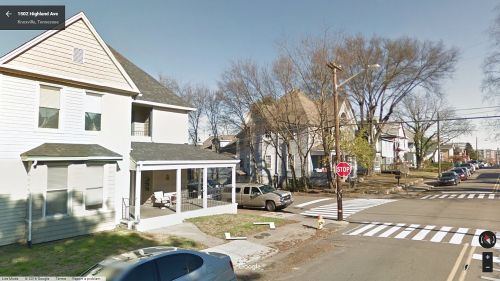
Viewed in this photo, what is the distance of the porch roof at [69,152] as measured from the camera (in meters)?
13.0

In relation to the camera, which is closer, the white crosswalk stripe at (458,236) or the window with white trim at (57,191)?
the window with white trim at (57,191)

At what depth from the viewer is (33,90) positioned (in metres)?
13.6

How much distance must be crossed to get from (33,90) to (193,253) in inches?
417

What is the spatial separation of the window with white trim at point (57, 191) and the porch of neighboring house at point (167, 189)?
111 inches

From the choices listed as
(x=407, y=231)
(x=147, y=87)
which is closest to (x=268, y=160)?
(x=147, y=87)

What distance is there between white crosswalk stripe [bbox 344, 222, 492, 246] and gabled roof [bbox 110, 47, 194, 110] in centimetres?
1234

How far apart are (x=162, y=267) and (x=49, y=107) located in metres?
10.8

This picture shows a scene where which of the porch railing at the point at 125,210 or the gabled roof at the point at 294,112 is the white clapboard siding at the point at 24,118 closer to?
the porch railing at the point at 125,210

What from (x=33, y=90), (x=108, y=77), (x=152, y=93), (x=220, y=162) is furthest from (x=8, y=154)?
(x=220, y=162)

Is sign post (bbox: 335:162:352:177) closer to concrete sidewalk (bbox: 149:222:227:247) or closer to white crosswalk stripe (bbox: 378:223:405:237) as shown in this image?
white crosswalk stripe (bbox: 378:223:405:237)

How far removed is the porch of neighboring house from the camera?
16.5m

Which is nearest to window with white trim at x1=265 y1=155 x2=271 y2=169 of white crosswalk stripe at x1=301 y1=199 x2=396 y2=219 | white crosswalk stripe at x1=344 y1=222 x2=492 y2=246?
white crosswalk stripe at x1=301 y1=199 x2=396 y2=219

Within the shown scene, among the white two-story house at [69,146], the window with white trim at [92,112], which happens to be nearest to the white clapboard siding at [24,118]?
the white two-story house at [69,146]

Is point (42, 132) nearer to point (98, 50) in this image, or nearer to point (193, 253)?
point (98, 50)
